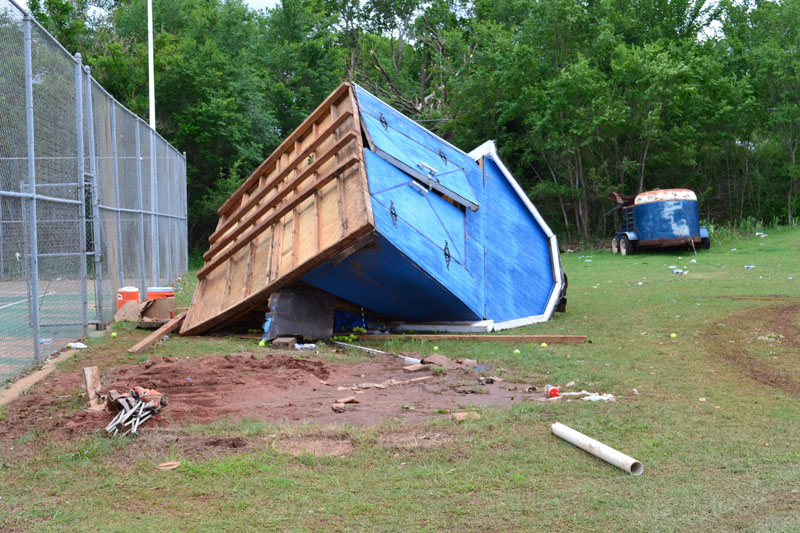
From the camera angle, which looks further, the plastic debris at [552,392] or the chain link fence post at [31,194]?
the chain link fence post at [31,194]

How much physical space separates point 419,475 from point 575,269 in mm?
17367

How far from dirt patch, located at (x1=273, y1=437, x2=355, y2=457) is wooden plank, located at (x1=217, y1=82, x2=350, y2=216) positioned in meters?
7.37

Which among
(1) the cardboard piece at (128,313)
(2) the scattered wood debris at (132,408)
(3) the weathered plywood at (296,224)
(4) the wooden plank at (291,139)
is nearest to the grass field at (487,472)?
(2) the scattered wood debris at (132,408)

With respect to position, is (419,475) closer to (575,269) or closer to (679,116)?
(575,269)

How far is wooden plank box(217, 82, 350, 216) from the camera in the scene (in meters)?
11.6

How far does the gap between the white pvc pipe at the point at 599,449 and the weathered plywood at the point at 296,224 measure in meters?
3.89

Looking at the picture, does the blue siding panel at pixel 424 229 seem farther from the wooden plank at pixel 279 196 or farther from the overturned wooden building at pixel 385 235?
the wooden plank at pixel 279 196

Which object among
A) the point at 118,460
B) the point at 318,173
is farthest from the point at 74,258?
the point at 118,460

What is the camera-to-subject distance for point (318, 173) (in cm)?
1059

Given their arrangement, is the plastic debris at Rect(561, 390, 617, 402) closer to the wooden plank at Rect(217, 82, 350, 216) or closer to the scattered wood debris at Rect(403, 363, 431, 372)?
the scattered wood debris at Rect(403, 363, 431, 372)

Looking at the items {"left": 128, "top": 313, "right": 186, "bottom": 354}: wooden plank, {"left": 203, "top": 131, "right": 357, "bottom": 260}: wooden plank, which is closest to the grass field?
{"left": 128, "top": 313, "right": 186, "bottom": 354}: wooden plank

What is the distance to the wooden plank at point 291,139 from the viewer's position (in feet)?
38.2

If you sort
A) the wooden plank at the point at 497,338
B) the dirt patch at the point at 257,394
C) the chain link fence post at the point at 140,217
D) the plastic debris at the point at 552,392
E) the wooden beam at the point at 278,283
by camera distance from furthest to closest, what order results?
the chain link fence post at the point at 140,217, the wooden plank at the point at 497,338, the wooden beam at the point at 278,283, the plastic debris at the point at 552,392, the dirt patch at the point at 257,394

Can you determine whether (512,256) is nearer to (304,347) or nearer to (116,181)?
(304,347)
